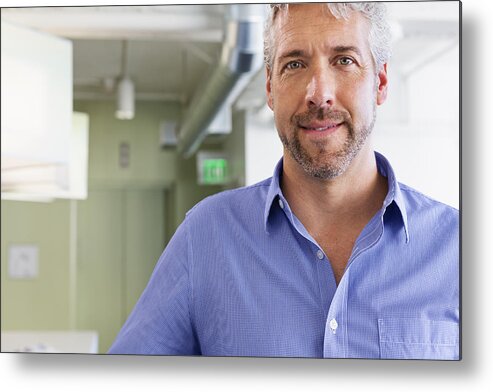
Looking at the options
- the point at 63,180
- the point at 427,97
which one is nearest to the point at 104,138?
the point at 63,180

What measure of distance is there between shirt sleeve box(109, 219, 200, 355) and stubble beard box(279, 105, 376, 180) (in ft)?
1.28

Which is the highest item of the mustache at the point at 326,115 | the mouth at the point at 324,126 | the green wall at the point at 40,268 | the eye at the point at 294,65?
the eye at the point at 294,65

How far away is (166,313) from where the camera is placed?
7.15 feet

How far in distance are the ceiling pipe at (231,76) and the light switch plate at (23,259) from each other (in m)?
0.56

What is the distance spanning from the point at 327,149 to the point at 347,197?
0.48ft

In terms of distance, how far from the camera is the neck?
215 centimetres

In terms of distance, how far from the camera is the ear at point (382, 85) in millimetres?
2137

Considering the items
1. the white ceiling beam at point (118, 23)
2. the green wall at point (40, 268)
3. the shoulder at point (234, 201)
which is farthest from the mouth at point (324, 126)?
the green wall at point (40, 268)

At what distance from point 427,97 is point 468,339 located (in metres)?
0.70

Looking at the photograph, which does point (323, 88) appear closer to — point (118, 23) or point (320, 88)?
point (320, 88)

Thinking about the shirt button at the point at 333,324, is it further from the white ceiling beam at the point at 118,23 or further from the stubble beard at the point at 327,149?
the white ceiling beam at the point at 118,23

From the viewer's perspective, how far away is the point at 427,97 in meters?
2.18

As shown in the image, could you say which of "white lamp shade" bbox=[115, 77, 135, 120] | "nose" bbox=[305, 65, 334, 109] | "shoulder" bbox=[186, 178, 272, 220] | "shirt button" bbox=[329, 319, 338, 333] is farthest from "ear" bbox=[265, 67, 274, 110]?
"shirt button" bbox=[329, 319, 338, 333]

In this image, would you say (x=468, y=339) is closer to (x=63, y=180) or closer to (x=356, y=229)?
(x=356, y=229)
